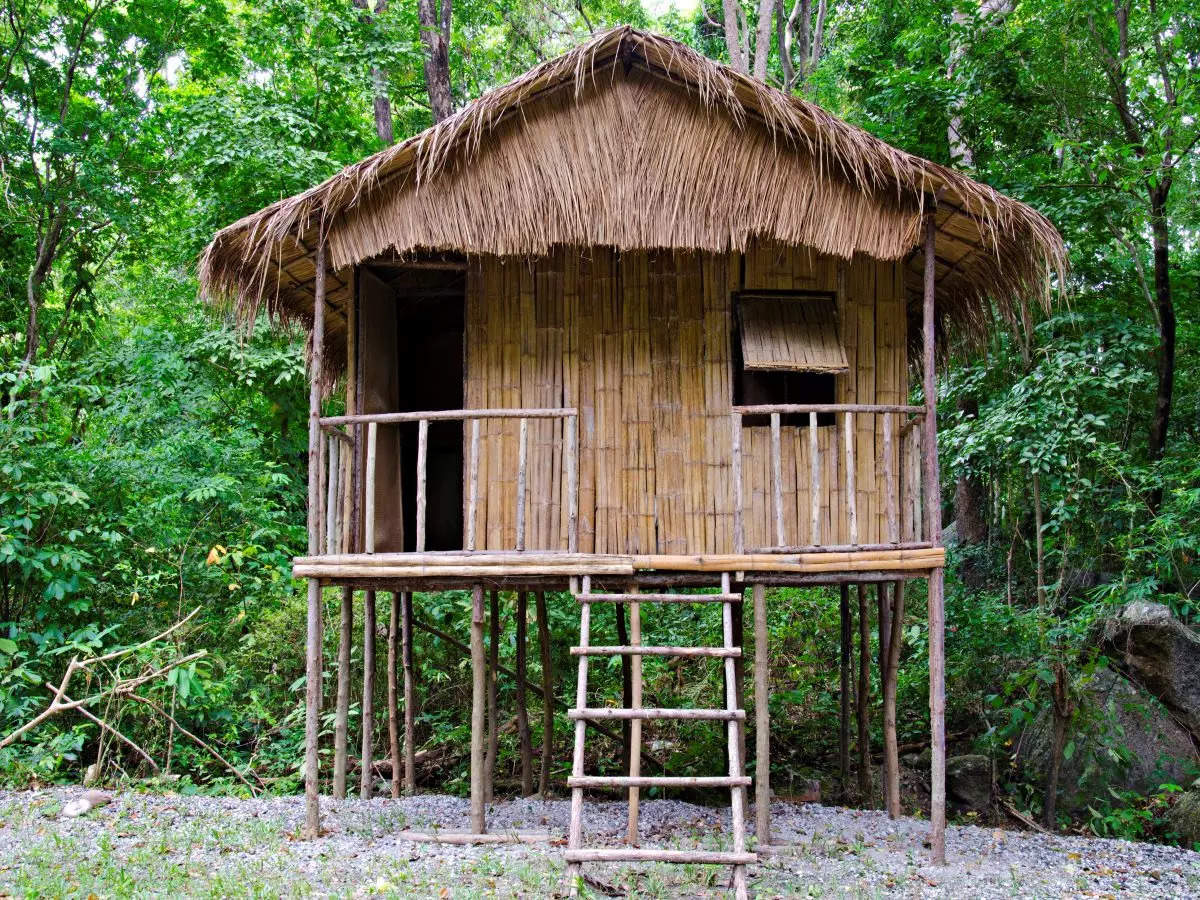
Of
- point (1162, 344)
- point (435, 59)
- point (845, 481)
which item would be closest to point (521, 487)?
point (845, 481)

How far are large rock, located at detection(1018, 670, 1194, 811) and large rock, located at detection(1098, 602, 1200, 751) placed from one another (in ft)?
0.46

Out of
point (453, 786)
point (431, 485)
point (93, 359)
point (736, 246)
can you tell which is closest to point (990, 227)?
point (736, 246)

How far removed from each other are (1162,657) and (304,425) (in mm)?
10112

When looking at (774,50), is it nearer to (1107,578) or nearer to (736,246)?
(1107,578)

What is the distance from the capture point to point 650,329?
7.37 meters

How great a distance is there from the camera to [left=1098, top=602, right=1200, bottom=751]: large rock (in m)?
9.83

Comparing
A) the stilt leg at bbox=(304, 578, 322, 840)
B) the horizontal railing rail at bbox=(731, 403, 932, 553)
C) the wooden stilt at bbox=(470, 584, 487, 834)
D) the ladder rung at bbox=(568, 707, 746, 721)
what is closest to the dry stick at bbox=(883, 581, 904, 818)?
the horizontal railing rail at bbox=(731, 403, 932, 553)

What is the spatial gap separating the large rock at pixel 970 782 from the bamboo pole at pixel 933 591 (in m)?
3.10

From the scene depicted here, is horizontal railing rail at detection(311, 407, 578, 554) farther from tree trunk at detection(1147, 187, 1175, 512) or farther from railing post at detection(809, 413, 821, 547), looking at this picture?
tree trunk at detection(1147, 187, 1175, 512)

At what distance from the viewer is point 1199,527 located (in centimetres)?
911

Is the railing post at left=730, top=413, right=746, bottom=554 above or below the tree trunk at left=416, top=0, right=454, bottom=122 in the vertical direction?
below

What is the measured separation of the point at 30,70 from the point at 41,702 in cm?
737

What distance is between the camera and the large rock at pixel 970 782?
31.4 feet

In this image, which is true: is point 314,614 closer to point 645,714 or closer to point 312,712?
point 312,712
